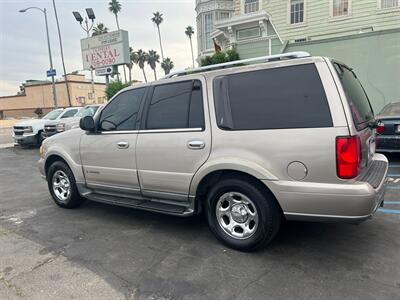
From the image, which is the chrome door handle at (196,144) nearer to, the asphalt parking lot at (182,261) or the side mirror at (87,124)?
the asphalt parking lot at (182,261)

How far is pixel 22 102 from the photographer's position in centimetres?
6206

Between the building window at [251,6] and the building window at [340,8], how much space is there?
13.7 ft

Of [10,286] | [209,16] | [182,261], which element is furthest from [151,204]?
[209,16]

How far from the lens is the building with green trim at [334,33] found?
1121 cm

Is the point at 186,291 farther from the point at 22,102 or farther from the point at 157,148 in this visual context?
the point at 22,102

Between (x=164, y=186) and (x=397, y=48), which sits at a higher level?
(x=397, y=48)

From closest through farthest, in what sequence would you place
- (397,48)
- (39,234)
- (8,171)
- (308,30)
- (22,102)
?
(39,234) → (8,171) → (397,48) → (308,30) → (22,102)

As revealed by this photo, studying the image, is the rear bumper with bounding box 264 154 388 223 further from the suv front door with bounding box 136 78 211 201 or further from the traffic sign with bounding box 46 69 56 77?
the traffic sign with bounding box 46 69 56 77

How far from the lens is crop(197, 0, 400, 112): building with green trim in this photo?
1121 cm

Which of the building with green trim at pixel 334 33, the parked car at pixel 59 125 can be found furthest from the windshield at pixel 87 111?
the building with green trim at pixel 334 33

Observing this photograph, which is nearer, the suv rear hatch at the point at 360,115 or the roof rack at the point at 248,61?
the suv rear hatch at the point at 360,115

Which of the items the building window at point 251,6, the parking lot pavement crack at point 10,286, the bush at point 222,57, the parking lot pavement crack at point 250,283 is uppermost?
the building window at point 251,6

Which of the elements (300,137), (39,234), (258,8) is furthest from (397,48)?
(39,234)

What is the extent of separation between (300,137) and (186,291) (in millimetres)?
1711
